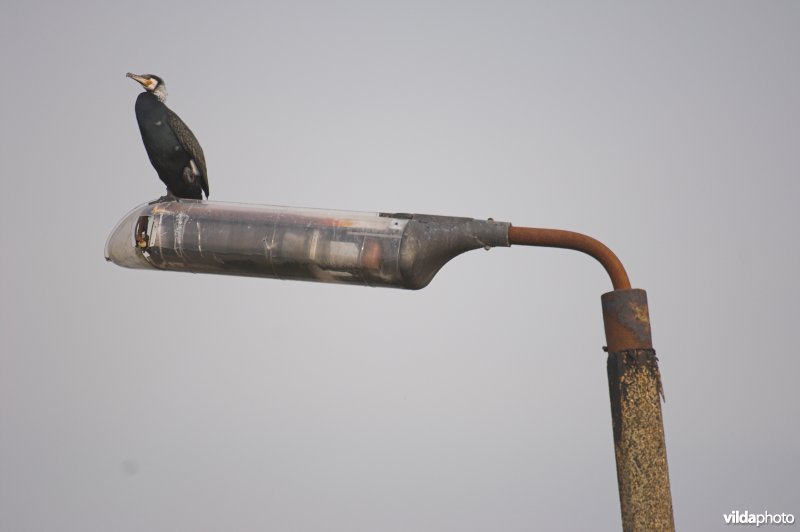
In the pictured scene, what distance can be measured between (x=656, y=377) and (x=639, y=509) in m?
0.65

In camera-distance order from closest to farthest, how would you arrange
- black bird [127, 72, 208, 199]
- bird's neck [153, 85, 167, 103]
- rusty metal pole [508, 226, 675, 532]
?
1. rusty metal pole [508, 226, 675, 532]
2. black bird [127, 72, 208, 199]
3. bird's neck [153, 85, 167, 103]

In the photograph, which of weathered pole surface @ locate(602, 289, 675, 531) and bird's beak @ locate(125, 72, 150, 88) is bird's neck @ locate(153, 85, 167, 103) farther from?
weathered pole surface @ locate(602, 289, 675, 531)

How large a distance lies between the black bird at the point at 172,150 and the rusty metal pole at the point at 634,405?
19.0 ft

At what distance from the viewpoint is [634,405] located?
4.66 meters

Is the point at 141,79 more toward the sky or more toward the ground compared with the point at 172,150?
more toward the sky

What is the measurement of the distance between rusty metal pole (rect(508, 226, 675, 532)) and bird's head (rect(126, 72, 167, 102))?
6.60 m

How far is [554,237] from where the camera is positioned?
16.3 feet

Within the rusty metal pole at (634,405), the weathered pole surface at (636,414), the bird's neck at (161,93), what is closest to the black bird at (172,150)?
the bird's neck at (161,93)

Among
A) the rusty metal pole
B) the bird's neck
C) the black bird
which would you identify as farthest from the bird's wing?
the rusty metal pole

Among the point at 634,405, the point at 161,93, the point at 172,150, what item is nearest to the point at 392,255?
the point at 634,405

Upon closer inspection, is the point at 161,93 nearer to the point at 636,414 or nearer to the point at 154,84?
the point at 154,84

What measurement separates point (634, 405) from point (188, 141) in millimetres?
6332

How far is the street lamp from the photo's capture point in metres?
4.64

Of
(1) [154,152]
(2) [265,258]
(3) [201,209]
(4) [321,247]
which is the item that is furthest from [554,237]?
(1) [154,152]
